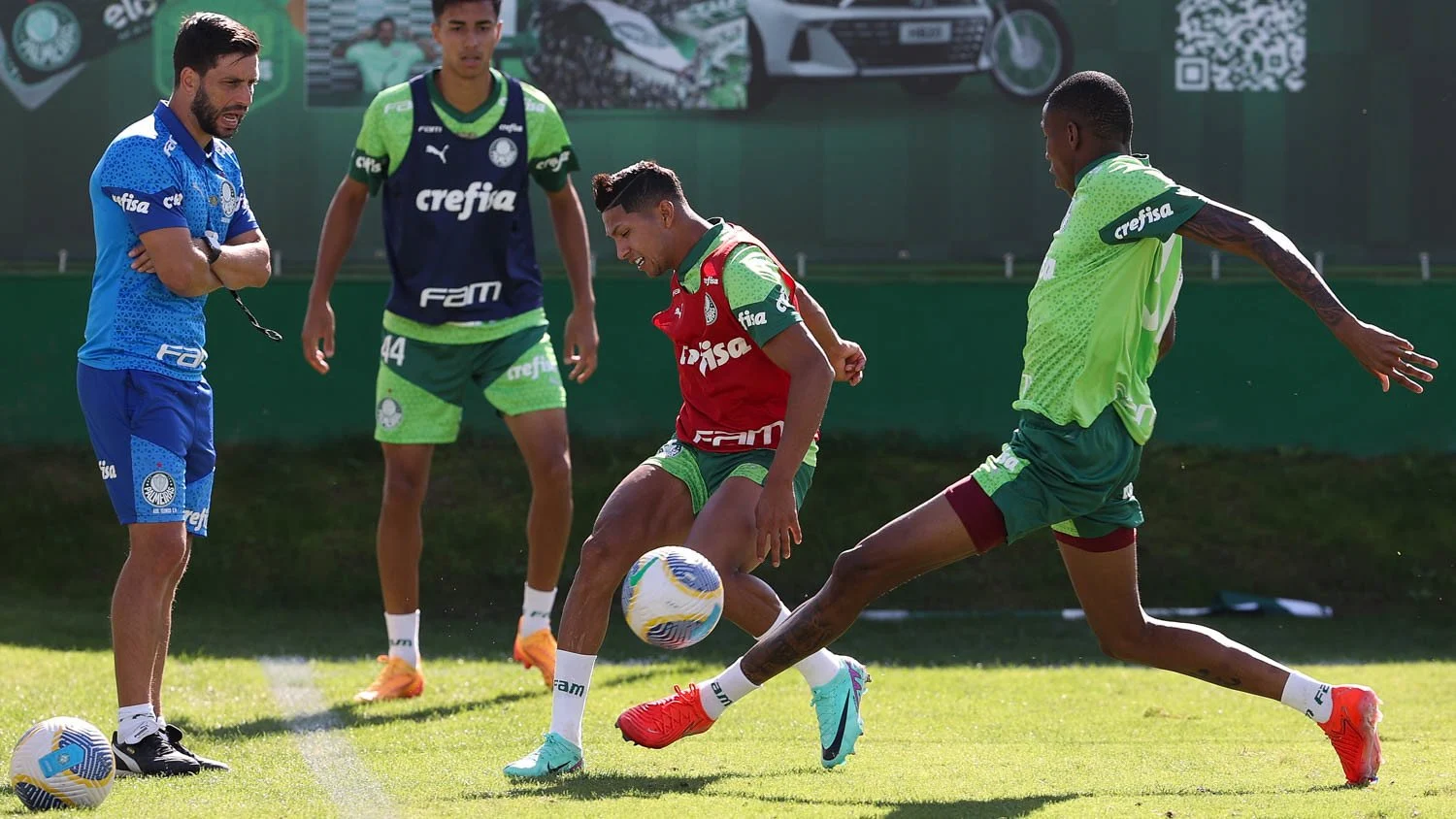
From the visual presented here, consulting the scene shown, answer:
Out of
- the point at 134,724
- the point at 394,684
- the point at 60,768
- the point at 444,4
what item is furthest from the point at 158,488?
the point at 444,4

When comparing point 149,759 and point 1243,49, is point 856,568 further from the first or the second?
point 1243,49

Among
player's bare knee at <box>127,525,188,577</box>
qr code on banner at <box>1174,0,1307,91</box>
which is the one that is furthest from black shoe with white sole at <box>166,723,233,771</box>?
qr code on banner at <box>1174,0,1307,91</box>

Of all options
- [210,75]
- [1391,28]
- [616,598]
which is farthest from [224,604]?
[1391,28]

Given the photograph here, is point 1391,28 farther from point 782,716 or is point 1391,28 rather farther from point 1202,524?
point 782,716

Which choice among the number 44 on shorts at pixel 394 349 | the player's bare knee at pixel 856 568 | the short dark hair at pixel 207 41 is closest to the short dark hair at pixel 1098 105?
the player's bare knee at pixel 856 568

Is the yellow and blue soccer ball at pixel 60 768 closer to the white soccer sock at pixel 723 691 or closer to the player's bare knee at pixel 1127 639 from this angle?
the white soccer sock at pixel 723 691

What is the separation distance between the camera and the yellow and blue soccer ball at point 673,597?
18.9 feet

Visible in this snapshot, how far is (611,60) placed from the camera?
1220cm

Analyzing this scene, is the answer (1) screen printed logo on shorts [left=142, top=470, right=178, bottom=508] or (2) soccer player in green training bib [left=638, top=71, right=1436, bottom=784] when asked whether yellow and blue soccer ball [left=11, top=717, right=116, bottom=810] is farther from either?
(2) soccer player in green training bib [left=638, top=71, right=1436, bottom=784]

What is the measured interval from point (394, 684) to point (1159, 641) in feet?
11.6

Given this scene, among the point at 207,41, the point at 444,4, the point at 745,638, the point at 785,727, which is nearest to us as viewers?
the point at 207,41

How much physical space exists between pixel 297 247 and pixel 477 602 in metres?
2.77

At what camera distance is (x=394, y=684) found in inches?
318

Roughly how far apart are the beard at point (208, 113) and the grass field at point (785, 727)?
214 cm
